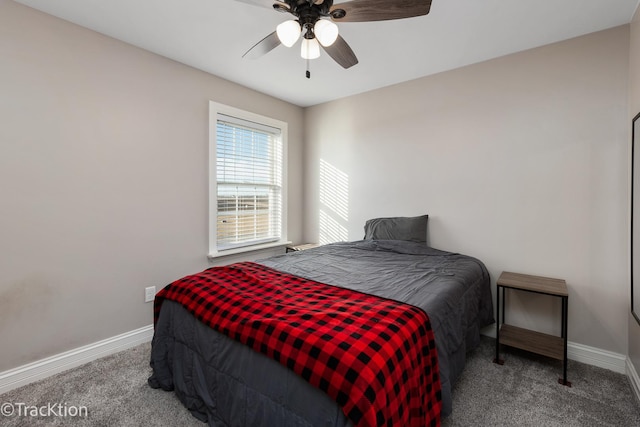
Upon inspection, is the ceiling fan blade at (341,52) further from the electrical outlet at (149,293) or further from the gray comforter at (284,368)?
the electrical outlet at (149,293)

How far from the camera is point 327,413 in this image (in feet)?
3.33

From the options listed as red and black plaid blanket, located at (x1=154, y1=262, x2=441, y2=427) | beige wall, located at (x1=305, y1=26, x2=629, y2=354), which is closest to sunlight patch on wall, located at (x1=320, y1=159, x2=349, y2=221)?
beige wall, located at (x1=305, y1=26, x2=629, y2=354)

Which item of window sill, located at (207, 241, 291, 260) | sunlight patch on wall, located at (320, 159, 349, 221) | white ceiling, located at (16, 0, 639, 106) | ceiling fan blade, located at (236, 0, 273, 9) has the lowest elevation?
window sill, located at (207, 241, 291, 260)

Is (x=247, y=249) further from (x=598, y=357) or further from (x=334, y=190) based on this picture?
(x=598, y=357)

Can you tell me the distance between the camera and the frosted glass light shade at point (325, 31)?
1433 millimetres

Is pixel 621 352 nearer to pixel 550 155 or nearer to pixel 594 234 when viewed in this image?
pixel 594 234

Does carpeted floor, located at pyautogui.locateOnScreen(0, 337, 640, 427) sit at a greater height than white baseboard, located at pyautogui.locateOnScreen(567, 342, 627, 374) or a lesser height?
lesser

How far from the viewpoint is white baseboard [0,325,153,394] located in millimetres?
1890

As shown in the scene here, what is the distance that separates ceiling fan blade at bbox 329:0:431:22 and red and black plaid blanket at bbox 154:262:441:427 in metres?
1.47

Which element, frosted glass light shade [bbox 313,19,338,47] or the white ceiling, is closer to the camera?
frosted glass light shade [bbox 313,19,338,47]

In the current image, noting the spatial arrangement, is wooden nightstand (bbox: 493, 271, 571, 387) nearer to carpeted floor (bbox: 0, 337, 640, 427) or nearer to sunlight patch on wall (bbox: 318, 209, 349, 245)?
carpeted floor (bbox: 0, 337, 640, 427)

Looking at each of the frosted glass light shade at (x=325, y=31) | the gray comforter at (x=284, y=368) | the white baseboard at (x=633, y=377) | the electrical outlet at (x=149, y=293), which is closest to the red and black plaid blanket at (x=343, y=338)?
the gray comforter at (x=284, y=368)

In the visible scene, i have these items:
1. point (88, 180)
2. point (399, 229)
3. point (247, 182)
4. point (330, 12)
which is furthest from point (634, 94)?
point (88, 180)

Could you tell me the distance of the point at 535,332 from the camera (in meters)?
2.25
